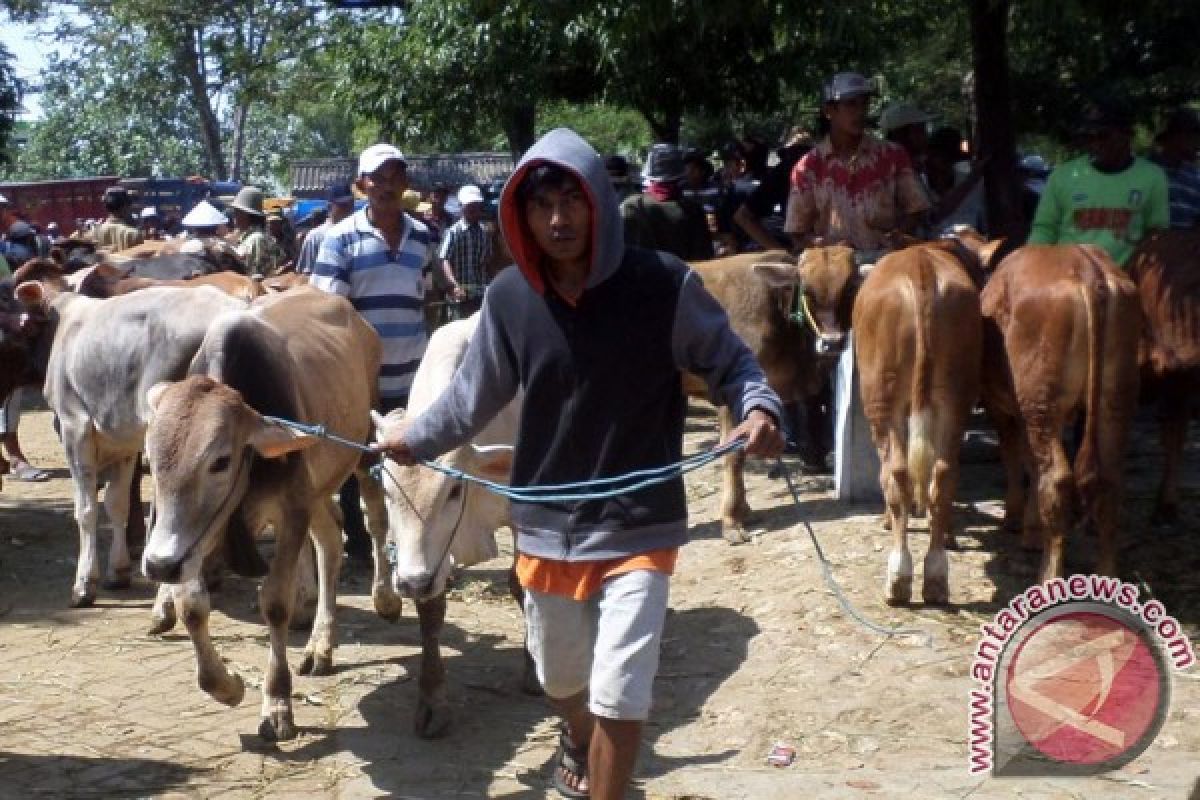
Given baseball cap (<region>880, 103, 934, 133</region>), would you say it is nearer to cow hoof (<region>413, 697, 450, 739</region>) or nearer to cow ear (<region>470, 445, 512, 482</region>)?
cow ear (<region>470, 445, 512, 482</region>)

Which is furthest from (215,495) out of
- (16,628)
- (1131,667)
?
(1131,667)

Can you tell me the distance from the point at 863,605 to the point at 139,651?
3618 mm

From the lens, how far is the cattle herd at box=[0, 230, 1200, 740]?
238 inches

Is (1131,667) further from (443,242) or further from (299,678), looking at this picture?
(443,242)

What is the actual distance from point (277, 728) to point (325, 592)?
129cm

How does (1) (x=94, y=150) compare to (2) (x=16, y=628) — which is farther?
(1) (x=94, y=150)

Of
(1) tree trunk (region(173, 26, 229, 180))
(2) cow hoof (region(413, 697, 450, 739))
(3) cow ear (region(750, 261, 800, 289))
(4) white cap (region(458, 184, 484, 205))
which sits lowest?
(2) cow hoof (region(413, 697, 450, 739))

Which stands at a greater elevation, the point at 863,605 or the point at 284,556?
the point at 284,556

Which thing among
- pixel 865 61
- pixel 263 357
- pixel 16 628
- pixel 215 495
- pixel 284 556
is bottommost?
pixel 16 628

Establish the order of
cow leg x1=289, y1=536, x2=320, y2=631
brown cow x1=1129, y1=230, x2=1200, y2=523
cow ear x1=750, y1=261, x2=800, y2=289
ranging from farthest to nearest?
cow ear x1=750, y1=261, x2=800, y2=289 < cow leg x1=289, y1=536, x2=320, y2=631 < brown cow x1=1129, y1=230, x2=1200, y2=523

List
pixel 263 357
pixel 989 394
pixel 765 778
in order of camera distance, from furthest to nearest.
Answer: pixel 989 394
pixel 263 357
pixel 765 778

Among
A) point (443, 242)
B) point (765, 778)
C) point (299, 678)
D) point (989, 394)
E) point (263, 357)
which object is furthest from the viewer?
point (443, 242)

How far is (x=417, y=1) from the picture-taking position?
16.9 metres

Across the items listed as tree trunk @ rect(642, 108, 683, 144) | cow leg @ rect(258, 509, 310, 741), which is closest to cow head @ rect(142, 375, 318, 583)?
cow leg @ rect(258, 509, 310, 741)
